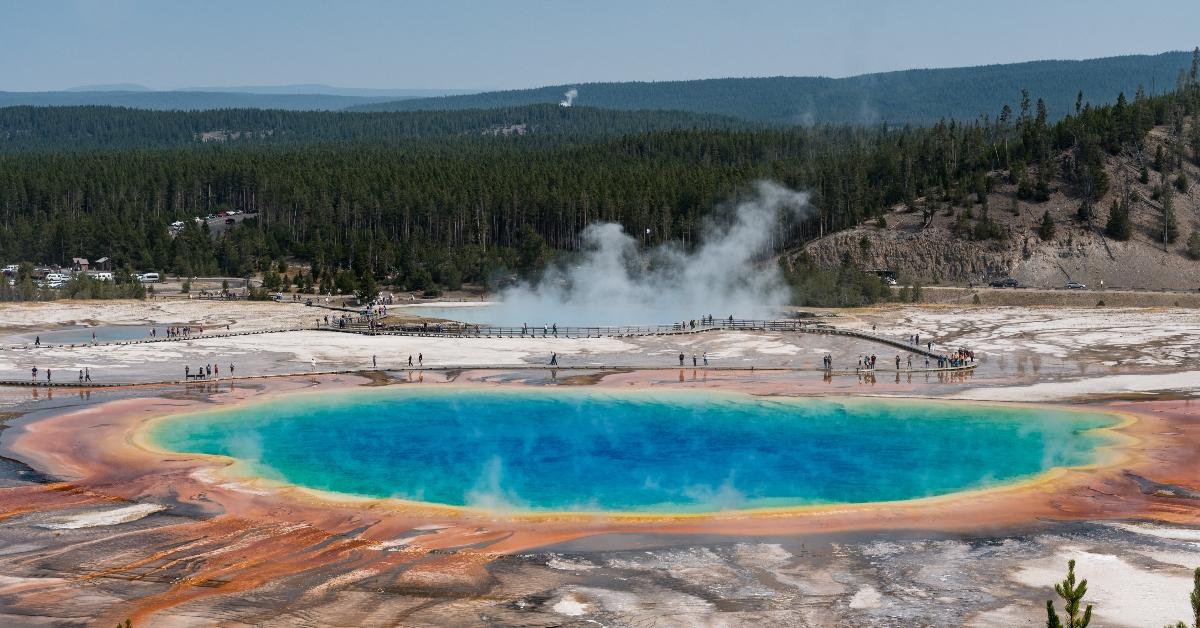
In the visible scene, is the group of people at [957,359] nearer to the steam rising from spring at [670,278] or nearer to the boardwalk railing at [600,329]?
the boardwalk railing at [600,329]

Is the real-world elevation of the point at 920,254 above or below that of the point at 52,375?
above

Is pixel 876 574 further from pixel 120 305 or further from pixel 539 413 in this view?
pixel 120 305

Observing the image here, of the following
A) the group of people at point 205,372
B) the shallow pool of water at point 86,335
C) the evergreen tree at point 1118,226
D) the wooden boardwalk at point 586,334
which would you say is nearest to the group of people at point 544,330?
the wooden boardwalk at point 586,334

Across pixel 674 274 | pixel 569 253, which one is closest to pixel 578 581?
pixel 674 274

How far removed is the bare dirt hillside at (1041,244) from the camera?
89.7 metres

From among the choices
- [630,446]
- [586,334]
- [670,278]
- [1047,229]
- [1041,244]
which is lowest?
[630,446]

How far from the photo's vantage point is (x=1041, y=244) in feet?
303

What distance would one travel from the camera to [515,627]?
74.2 feet

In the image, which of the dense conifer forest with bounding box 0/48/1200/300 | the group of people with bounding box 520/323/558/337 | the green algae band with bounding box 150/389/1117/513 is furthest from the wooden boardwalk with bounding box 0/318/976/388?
the dense conifer forest with bounding box 0/48/1200/300

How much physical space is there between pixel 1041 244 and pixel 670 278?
1152 inches

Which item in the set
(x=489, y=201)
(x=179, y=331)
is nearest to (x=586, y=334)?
(x=179, y=331)

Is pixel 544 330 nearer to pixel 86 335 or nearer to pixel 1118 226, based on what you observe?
pixel 86 335

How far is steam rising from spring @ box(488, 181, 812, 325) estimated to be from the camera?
7612 cm

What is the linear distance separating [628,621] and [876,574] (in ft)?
19.4
